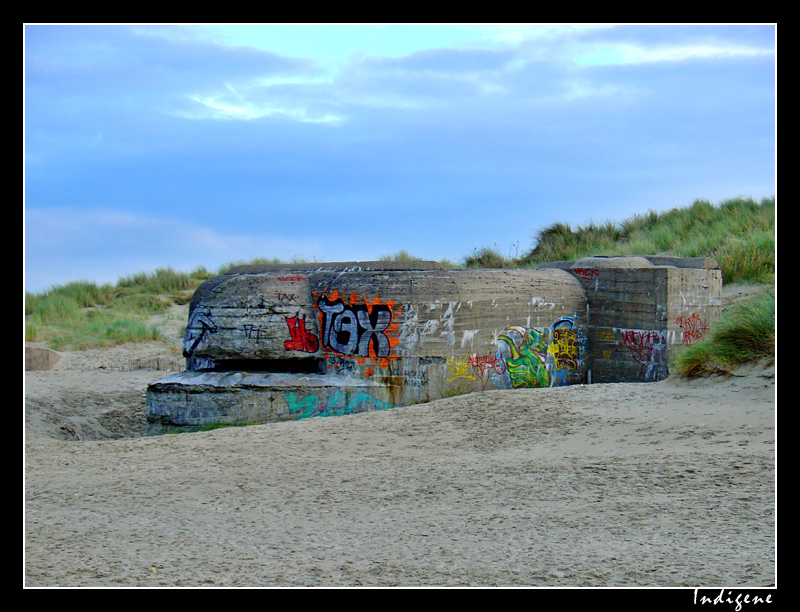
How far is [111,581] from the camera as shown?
3.48 metres

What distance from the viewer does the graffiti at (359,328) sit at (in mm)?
8141

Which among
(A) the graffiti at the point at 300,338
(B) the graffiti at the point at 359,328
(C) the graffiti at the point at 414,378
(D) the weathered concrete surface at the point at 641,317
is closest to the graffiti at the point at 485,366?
(C) the graffiti at the point at 414,378

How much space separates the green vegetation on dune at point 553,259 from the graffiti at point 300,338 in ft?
27.1

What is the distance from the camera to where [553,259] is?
19.8 meters

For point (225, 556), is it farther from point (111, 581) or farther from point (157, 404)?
point (157, 404)

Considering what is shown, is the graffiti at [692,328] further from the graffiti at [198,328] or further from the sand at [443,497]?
the graffiti at [198,328]

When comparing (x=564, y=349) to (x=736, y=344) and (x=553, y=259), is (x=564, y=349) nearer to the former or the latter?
(x=736, y=344)

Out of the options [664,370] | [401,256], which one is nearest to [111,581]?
[664,370]

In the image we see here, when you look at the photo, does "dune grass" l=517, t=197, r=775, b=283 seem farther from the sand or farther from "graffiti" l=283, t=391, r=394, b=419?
"graffiti" l=283, t=391, r=394, b=419

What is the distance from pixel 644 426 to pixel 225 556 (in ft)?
12.9

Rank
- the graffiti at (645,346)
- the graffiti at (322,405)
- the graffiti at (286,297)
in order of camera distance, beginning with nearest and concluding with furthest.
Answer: the graffiti at (322,405)
the graffiti at (286,297)
the graffiti at (645,346)

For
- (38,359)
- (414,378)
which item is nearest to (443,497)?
(414,378)

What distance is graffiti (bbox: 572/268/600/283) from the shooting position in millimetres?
10156

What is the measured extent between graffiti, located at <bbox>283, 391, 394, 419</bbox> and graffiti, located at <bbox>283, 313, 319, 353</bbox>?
0.63 m
